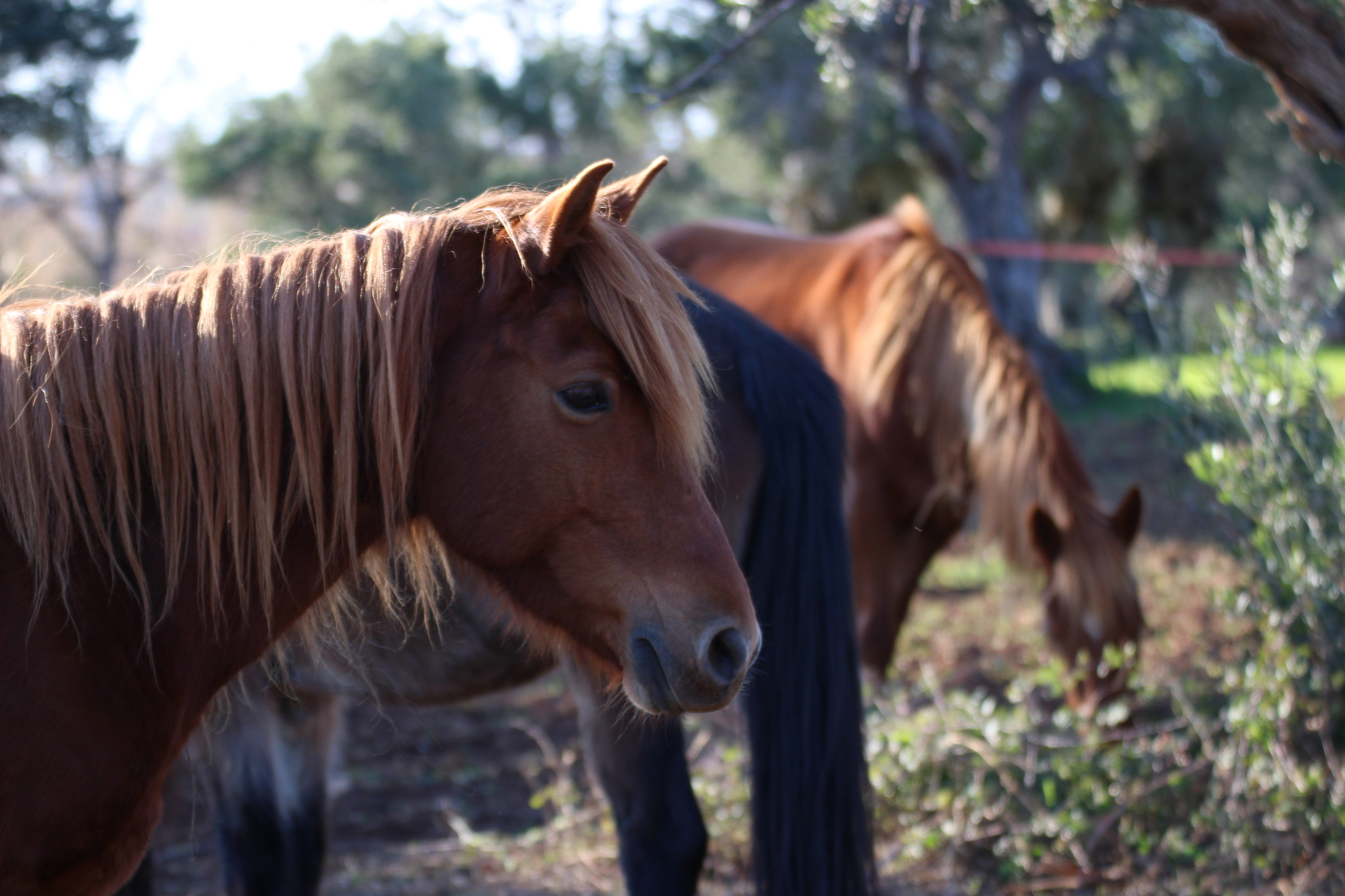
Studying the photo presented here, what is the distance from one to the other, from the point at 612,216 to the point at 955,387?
8.36 feet

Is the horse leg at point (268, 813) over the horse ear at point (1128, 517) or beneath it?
over

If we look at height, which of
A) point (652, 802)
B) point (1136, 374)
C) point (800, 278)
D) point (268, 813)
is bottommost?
point (1136, 374)

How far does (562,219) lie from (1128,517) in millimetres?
3015

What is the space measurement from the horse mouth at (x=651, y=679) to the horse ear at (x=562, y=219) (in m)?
0.61

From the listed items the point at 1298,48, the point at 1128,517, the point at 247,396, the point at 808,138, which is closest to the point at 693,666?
the point at 247,396

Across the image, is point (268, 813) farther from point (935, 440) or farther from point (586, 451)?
point (935, 440)

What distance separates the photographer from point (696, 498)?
5.27ft

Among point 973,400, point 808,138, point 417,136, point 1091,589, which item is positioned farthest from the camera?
point 417,136

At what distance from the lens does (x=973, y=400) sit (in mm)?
3928

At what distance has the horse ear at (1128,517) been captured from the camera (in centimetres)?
376

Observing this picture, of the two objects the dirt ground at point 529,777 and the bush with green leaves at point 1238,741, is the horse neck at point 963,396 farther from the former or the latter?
the bush with green leaves at point 1238,741

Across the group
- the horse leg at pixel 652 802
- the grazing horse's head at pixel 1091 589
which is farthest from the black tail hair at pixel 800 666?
the grazing horse's head at pixel 1091 589

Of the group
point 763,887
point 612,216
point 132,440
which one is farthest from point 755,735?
point 132,440

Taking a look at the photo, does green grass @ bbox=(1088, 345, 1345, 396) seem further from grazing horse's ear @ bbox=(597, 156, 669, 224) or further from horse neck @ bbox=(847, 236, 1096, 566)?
grazing horse's ear @ bbox=(597, 156, 669, 224)
